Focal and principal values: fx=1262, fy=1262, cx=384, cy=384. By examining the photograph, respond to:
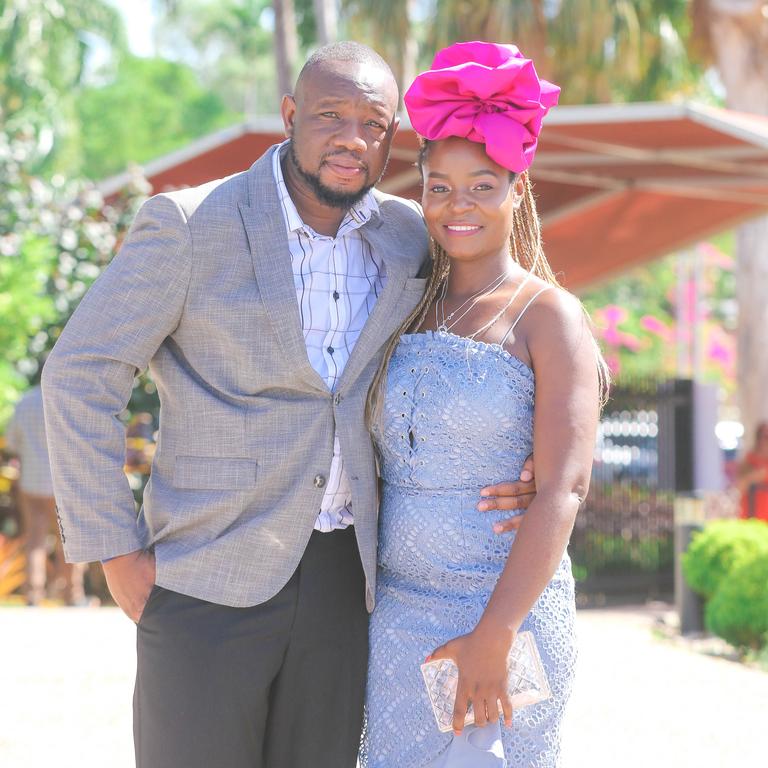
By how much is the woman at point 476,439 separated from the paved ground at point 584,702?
2.23 meters

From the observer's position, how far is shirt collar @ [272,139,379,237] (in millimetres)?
2961

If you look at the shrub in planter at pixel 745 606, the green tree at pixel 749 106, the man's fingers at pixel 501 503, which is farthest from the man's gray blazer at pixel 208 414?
the green tree at pixel 749 106

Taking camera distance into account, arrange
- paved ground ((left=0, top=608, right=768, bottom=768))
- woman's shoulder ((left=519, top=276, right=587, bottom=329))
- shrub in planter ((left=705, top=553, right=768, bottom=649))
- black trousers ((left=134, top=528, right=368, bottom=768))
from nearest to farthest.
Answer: woman's shoulder ((left=519, top=276, right=587, bottom=329)) → black trousers ((left=134, top=528, right=368, bottom=768)) → paved ground ((left=0, top=608, right=768, bottom=768)) → shrub in planter ((left=705, top=553, right=768, bottom=649))

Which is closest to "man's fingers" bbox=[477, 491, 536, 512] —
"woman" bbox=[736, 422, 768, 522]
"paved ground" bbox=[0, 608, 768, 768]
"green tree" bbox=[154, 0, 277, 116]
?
"paved ground" bbox=[0, 608, 768, 768]

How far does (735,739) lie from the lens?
202 inches

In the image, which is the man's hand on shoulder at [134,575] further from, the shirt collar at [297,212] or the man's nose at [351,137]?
the man's nose at [351,137]

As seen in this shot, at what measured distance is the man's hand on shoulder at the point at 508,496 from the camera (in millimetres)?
2732

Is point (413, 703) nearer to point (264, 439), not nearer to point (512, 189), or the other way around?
point (264, 439)

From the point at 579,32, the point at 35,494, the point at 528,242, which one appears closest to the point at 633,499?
the point at 35,494

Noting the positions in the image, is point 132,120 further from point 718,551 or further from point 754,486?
point 718,551

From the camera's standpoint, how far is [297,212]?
2.98m

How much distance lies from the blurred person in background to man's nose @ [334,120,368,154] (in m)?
5.91

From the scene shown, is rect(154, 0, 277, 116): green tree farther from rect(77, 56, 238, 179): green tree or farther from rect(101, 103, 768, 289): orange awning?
rect(101, 103, 768, 289): orange awning

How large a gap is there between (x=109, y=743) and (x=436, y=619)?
2.71 meters
